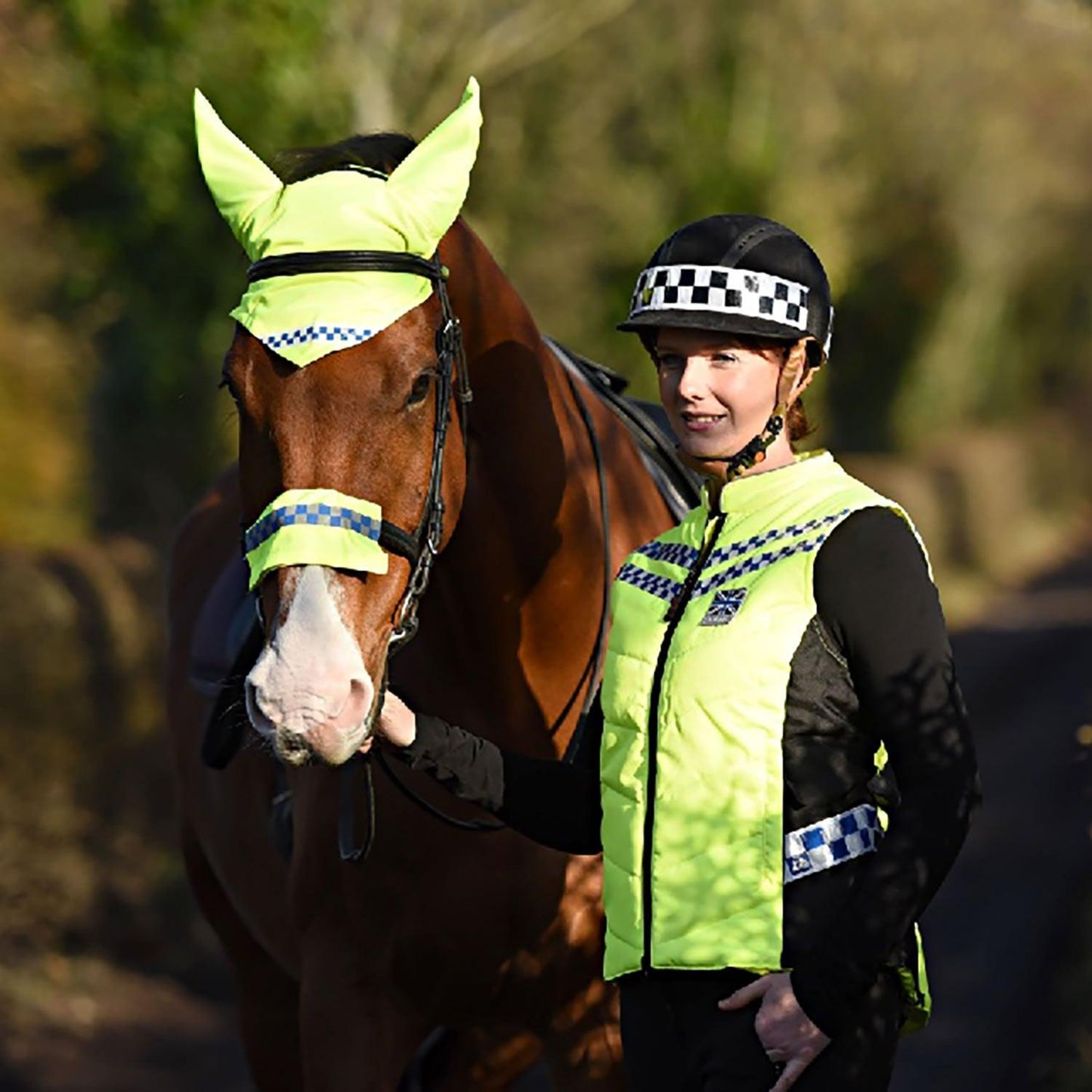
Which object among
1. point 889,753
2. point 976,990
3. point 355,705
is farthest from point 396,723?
point 976,990

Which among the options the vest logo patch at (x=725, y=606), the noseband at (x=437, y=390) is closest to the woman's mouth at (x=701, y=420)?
the vest logo patch at (x=725, y=606)

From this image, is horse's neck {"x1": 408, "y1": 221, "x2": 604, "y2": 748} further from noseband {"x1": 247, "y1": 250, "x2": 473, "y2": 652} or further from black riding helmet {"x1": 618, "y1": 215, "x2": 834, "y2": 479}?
black riding helmet {"x1": 618, "y1": 215, "x2": 834, "y2": 479}

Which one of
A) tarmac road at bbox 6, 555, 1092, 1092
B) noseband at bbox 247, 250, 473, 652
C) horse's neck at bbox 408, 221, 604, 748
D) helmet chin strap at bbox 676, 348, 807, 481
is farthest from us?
tarmac road at bbox 6, 555, 1092, 1092

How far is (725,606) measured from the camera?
2.86 meters

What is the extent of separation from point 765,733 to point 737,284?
0.66 meters

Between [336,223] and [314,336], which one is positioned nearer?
[314,336]

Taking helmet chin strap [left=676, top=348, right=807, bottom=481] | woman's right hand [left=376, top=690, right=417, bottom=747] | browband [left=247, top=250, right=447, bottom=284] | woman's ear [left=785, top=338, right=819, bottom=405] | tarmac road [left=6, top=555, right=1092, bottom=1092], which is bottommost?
tarmac road [left=6, top=555, right=1092, bottom=1092]

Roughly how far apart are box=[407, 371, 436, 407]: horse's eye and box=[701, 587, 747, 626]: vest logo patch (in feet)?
2.03

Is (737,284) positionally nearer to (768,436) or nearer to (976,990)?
(768,436)

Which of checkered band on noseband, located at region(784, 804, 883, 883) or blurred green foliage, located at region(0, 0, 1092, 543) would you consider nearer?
checkered band on noseband, located at region(784, 804, 883, 883)

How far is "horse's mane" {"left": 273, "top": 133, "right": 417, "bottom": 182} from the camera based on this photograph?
3.35m

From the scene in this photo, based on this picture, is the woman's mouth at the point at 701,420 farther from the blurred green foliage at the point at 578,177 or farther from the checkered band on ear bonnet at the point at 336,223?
the blurred green foliage at the point at 578,177

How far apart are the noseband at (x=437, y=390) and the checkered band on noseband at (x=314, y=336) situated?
127mm

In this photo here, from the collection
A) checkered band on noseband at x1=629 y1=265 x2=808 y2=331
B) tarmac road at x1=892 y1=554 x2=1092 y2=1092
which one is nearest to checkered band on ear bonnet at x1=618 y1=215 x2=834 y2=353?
checkered band on noseband at x1=629 y1=265 x2=808 y2=331
